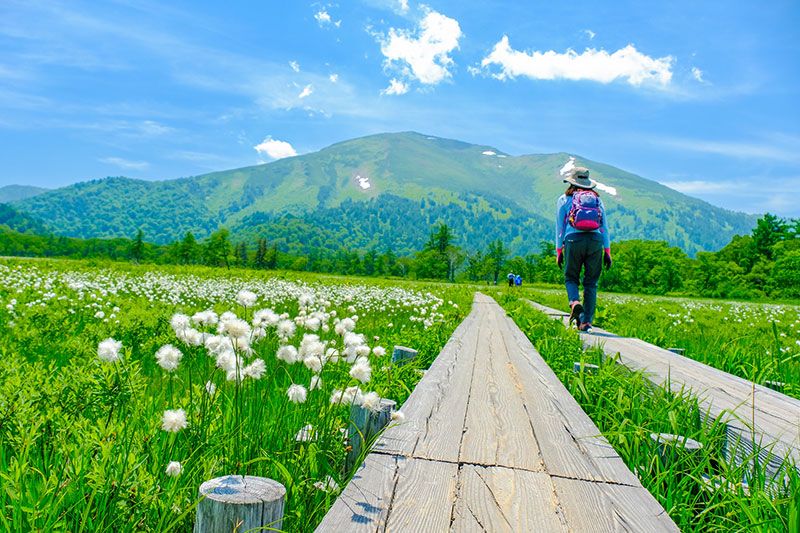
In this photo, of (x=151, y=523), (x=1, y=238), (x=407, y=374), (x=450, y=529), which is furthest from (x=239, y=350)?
(x=1, y=238)

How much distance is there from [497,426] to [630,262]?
78.2 metres

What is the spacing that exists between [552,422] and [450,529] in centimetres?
145

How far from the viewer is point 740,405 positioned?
9.51ft

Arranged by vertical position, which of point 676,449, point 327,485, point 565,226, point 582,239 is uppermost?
point 565,226

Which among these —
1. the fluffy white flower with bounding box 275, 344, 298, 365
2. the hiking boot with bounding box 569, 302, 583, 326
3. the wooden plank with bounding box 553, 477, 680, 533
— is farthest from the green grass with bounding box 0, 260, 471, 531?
the hiking boot with bounding box 569, 302, 583, 326

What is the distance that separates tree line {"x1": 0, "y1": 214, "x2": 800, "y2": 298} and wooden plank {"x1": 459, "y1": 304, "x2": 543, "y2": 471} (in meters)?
6.27

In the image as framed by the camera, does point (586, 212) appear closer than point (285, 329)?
No

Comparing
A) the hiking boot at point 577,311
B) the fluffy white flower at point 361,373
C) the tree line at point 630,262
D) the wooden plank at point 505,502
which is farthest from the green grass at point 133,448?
the tree line at point 630,262

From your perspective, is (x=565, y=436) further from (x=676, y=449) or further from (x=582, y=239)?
(x=582, y=239)

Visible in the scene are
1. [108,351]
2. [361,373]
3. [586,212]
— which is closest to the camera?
[108,351]

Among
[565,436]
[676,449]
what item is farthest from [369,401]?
[676,449]

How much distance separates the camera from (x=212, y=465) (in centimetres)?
211

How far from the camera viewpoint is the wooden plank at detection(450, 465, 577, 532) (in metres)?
1.73

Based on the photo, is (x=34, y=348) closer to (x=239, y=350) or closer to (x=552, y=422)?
(x=239, y=350)
